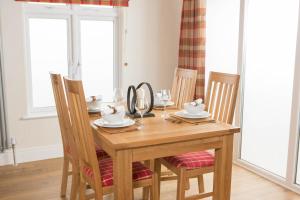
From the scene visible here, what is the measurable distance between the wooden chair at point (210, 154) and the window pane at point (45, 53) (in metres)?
1.85

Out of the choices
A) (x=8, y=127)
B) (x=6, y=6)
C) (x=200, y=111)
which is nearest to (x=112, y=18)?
(x=6, y=6)

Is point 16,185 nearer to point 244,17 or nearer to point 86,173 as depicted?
point 86,173

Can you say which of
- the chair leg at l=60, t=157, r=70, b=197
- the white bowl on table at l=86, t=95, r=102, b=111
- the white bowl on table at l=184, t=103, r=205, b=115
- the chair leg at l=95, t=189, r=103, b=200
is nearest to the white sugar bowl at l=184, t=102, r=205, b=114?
the white bowl on table at l=184, t=103, r=205, b=115

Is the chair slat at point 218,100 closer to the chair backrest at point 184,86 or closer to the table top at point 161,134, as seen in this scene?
the chair backrest at point 184,86

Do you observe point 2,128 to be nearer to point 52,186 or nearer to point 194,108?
point 52,186

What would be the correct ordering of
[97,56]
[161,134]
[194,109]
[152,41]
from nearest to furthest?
[161,134]
[194,109]
[97,56]
[152,41]

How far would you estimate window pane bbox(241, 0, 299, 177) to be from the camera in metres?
3.00

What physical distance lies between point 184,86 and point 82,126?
1.37 m

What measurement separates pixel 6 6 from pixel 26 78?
75 centimetres

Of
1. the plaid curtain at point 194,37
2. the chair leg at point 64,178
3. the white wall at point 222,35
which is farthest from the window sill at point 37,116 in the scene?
the white wall at point 222,35

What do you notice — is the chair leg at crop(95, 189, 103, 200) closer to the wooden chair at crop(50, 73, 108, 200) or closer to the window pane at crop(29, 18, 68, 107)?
the wooden chair at crop(50, 73, 108, 200)

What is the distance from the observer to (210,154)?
2.47 meters

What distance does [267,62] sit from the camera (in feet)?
10.5

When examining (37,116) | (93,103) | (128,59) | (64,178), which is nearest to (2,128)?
(37,116)
